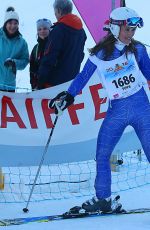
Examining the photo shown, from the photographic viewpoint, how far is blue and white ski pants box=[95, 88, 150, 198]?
4.23m

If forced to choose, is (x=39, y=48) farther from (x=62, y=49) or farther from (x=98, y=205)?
(x=98, y=205)

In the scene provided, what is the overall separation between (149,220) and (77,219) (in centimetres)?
53

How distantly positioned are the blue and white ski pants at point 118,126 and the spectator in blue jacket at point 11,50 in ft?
4.64

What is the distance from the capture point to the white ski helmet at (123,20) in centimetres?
422

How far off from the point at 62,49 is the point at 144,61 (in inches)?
41.9

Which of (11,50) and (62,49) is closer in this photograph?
(62,49)

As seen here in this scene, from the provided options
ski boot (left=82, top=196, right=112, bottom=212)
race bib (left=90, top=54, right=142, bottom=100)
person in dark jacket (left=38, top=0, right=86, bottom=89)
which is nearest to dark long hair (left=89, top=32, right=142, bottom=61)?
race bib (left=90, top=54, right=142, bottom=100)

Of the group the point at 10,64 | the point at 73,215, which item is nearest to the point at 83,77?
A: the point at 73,215

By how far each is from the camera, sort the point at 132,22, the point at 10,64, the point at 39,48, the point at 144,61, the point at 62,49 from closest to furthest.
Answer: the point at 132,22 < the point at 144,61 < the point at 62,49 < the point at 10,64 < the point at 39,48

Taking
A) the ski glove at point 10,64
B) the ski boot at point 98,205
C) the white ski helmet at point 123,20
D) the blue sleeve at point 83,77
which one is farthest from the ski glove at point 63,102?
the ski glove at point 10,64

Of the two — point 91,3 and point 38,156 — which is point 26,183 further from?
point 91,3

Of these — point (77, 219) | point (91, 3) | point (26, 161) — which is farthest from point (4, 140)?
point (91, 3)

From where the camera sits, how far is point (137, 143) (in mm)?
5238

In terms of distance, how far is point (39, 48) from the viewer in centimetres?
546
